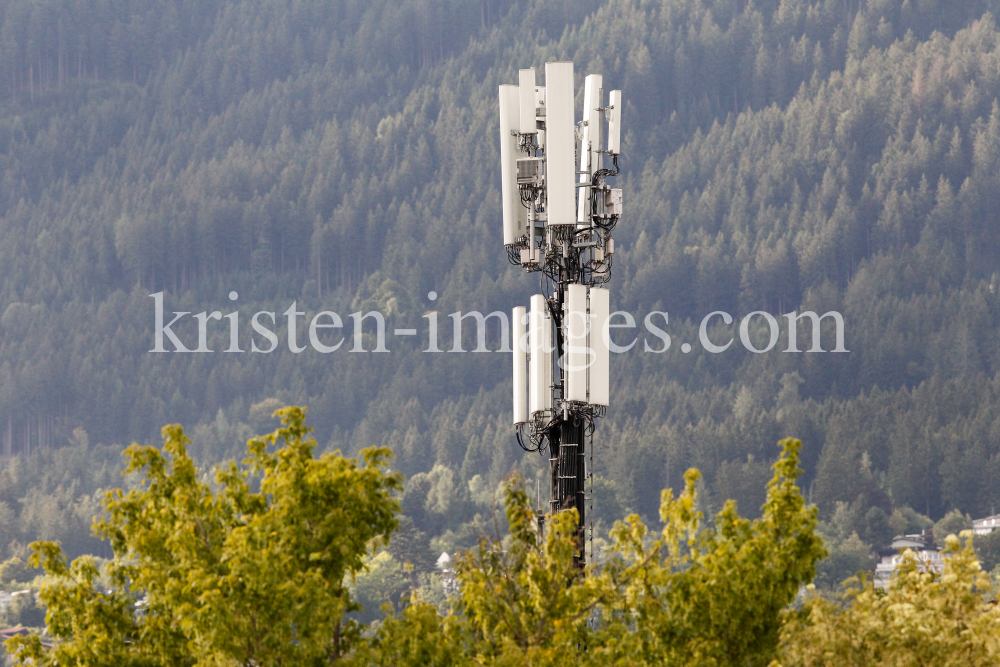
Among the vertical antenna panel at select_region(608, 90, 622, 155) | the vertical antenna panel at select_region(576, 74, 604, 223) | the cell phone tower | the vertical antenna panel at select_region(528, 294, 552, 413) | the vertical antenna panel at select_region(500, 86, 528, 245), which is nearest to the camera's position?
the cell phone tower

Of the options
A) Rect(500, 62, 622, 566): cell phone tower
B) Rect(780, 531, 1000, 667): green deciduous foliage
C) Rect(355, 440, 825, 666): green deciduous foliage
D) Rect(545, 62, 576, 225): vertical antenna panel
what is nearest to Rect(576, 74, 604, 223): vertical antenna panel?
Rect(500, 62, 622, 566): cell phone tower

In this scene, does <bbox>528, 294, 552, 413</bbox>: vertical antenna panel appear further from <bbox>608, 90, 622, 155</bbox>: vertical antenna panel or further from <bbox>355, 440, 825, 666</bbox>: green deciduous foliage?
<bbox>355, 440, 825, 666</bbox>: green deciduous foliage

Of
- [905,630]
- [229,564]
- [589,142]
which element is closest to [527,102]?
[589,142]

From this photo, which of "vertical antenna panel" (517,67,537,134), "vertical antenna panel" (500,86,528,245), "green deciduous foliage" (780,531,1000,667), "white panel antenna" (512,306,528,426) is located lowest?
"green deciduous foliage" (780,531,1000,667)

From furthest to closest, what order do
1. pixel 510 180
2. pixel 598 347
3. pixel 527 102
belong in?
pixel 510 180, pixel 527 102, pixel 598 347

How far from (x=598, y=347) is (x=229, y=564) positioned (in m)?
14.2

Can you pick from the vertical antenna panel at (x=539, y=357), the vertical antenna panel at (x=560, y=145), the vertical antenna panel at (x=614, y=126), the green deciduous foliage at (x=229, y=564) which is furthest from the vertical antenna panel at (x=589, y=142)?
the green deciduous foliage at (x=229, y=564)

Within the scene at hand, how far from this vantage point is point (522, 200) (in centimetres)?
4181

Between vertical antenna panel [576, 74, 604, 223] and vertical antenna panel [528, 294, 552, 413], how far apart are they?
258 cm

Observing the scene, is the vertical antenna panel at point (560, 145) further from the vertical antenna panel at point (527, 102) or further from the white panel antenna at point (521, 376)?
the white panel antenna at point (521, 376)

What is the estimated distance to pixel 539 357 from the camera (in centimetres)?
4009

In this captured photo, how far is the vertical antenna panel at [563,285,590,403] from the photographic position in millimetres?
39156

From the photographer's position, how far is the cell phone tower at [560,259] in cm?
3925

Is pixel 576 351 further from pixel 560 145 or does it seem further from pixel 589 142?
pixel 589 142
